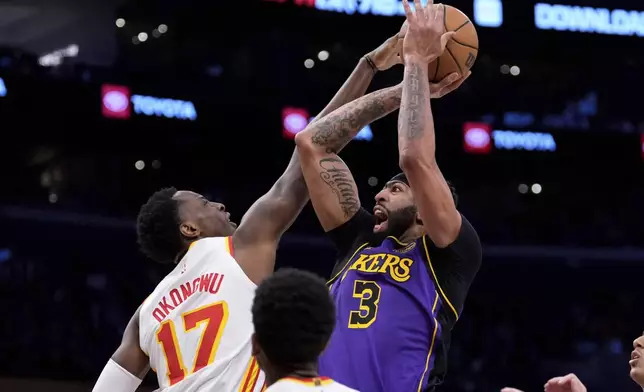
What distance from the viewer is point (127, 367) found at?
4.21 meters

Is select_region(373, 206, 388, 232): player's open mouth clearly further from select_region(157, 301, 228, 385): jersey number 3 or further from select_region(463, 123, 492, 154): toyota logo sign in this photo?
select_region(463, 123, 492, 154): toyota logo sign

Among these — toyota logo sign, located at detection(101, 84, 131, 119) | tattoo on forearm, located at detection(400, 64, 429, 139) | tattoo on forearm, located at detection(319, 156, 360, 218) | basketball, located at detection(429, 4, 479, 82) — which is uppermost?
toyota logo sign, located at detection(101, 84, 131, 119)

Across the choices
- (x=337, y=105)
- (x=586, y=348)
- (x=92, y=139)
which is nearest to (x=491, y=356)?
(x=586, y=348)

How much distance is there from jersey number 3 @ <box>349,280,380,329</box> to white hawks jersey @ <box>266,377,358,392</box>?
1110 millimetres

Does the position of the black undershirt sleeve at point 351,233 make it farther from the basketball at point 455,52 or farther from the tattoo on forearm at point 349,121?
the basketball at point 455,52

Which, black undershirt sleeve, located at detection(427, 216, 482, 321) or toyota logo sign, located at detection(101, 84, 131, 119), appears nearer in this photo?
black undershirt sleeve, located at detection(427, 216, 482, 321)

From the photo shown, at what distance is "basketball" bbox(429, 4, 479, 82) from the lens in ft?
13.5

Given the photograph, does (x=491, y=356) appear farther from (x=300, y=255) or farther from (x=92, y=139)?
(x=92, y=139)

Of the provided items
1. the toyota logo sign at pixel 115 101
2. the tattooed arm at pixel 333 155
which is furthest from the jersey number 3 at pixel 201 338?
the toyota logo sign at pixel 115 101

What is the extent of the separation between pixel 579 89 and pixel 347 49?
4194 mm

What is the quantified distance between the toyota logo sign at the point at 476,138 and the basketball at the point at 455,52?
11.5 meters

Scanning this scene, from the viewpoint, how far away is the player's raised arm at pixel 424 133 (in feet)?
11.8

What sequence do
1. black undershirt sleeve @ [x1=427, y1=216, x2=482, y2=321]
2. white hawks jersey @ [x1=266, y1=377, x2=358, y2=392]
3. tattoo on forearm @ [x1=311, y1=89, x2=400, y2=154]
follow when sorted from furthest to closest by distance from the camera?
1. tattoo on forearm @ [x1=311, y1=89, x2=400, y2=154]
2. black undershirt sleeve @ [x1=427, y1=216, x2=482, y2=321]
3. white hawks jersey @ [x1=266, y1=377, x2=358, y2=392]

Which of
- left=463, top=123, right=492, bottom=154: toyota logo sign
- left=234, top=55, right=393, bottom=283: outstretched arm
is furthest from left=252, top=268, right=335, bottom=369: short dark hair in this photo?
left=463, top=123, right=492, bottom=154: toyota logo sign
